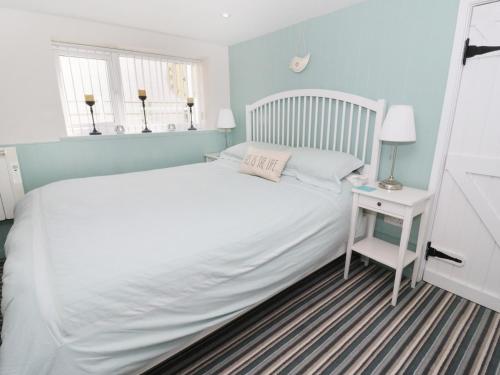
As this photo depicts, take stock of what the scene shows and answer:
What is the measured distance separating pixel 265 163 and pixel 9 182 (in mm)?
2285

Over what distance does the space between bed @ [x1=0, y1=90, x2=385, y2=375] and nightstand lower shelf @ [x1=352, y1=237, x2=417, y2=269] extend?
17cm

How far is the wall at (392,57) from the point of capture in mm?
1780

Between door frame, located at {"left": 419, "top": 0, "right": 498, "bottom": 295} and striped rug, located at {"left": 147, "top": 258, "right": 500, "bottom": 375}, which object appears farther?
door frame, located at {"left": 419, "top": 0, "right": 498, "bottom": 295}

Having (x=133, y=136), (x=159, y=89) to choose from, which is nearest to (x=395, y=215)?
(x=133, y=136)

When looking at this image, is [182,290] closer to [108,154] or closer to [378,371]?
[378,371]

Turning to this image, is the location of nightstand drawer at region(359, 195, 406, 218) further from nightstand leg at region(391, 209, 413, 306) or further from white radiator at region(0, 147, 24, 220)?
white radiator at region(0, 147, 24, 220)

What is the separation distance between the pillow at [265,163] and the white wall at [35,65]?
177cm

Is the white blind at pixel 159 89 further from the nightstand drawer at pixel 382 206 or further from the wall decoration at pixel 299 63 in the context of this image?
the nightstand drawer at pixel 382 206

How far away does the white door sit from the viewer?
1.60 metres

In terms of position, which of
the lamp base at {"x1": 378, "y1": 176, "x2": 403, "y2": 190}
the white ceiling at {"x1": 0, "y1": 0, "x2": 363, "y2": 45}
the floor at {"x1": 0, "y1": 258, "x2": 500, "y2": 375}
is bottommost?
the floor at {"x1": 0, "y1": 258, "x2": 500, "y2": 375}

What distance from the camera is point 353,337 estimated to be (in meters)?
1.56

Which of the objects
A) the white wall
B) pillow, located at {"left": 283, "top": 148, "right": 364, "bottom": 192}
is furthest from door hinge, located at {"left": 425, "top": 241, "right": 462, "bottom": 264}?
the white wall

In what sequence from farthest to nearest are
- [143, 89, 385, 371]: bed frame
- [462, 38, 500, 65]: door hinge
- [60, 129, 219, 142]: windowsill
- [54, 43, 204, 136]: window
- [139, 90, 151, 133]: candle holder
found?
[139, 90, 151, 133]: candle holder
[54, 43, 204, 136]: window
[60, 129, 219, 142]: windowsill
[143, 89, 385, 371]: bed frame
[462, 38, 500, 65]: door hinge

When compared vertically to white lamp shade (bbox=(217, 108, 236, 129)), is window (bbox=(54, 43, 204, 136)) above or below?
above
